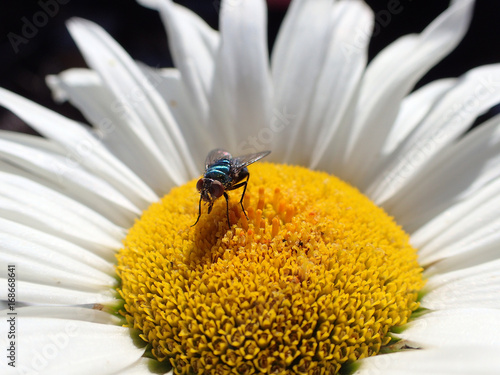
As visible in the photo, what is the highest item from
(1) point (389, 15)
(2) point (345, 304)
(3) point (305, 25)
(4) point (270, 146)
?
(1) point (389, 15)

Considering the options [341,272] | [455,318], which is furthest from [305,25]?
[455,318]

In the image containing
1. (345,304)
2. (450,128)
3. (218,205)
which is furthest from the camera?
(450,128)

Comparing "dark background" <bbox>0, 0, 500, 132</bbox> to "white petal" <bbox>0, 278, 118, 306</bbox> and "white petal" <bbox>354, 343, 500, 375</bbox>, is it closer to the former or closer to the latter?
"white petal" <bbox>0, 278, 118, 306</bbox>

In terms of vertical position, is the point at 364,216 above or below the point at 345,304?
above

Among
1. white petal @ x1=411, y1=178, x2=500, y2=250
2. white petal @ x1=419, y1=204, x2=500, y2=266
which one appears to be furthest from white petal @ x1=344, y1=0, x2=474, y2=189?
white petal @ x1=419, y1=204, x2=500, y2=266

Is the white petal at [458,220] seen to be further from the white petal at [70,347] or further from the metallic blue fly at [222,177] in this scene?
the white petal at [70,347]

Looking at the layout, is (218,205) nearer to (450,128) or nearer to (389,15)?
(450,128)

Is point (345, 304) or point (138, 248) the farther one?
point (138, 248)

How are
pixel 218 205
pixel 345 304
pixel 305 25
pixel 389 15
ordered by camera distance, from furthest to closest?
pixel 389 15
pixel 305 25
pixel 218 205
pixel 345 304

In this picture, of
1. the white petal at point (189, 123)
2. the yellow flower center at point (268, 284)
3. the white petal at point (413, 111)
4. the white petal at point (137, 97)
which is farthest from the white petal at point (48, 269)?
the white petal at point (413, 111)
